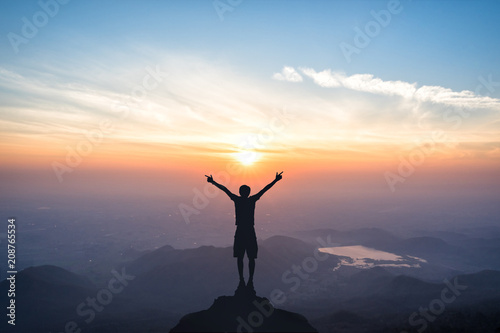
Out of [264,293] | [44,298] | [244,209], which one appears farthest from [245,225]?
[44,298]

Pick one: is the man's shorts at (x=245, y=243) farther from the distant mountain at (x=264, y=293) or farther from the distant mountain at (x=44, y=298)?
the distant mountain at (x=44, y=298)

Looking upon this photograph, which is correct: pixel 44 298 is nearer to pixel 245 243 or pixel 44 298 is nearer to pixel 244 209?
pixel 245 243

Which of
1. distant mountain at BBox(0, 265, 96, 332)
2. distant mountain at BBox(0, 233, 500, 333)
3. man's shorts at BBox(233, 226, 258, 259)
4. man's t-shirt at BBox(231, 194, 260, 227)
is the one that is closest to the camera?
man's t-shirt at BBox(231, 194, 260, 227)

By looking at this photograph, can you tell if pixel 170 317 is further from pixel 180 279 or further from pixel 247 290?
pixel 247 290

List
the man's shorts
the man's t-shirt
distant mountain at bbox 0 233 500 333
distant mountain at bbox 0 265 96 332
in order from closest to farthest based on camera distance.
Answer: the man's t-shirt → the man's shorts → distant mountain at bbox 0 233 500 333 → distant mountain at bbox 0 265 96 332

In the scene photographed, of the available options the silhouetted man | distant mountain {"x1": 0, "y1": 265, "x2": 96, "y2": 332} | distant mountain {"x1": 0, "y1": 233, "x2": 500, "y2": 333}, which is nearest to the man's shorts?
the silhouetted man

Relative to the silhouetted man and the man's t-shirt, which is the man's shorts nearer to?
the silhouetted man

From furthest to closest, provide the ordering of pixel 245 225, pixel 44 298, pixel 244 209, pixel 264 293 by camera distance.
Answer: pixel 264 293
pixel 44 298
pixel 245 225
pixel 244 209

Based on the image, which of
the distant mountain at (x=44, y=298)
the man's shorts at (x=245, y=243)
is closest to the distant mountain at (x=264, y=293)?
the distant mountain at (x=44, y=298)

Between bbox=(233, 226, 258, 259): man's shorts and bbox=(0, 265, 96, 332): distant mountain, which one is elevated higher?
bbox=(233, 226, 258, 259): man's shorts

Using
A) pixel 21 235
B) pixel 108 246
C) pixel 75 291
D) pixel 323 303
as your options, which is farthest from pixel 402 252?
pixel 21 235
